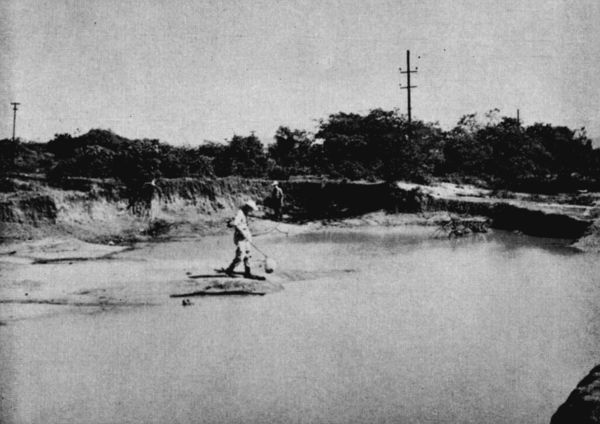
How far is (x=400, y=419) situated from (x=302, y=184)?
24.0 m

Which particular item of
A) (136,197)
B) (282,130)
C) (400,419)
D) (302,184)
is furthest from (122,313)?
(282,130)

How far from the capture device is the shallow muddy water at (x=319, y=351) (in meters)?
5.94

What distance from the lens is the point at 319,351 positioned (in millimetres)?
7633

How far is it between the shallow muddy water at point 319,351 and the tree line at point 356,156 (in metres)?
13.5

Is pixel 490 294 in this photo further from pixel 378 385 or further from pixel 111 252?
pixel 111 252

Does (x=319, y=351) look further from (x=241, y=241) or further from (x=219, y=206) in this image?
(x=219, y=206)

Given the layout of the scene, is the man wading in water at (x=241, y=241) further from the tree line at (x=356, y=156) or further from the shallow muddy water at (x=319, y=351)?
the tree line at (x=356, y=156)

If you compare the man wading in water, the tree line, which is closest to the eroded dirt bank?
the tree line

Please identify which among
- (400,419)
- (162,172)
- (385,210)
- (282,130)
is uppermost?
(282,130)

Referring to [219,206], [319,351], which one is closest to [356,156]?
[219,206]

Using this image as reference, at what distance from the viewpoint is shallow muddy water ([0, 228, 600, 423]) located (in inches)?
234

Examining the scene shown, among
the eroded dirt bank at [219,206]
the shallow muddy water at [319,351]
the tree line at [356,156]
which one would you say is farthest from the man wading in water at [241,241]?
the tree line at [356,156]

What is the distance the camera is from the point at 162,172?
26.5 meters

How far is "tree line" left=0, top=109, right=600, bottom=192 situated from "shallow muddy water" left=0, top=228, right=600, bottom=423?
13529 mm
